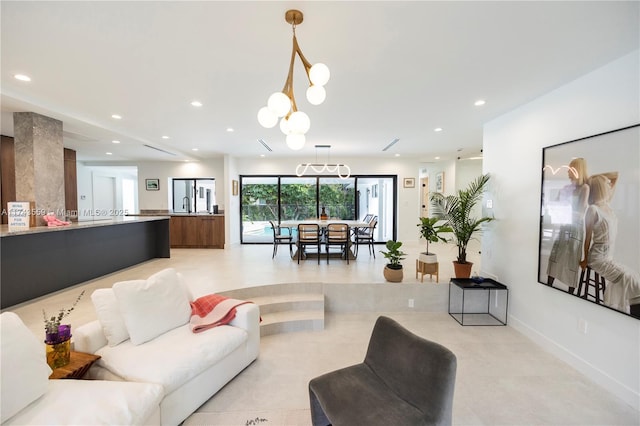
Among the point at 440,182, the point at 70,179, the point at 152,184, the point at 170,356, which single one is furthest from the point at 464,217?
the point at 152,184

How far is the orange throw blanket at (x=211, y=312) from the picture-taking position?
239cm

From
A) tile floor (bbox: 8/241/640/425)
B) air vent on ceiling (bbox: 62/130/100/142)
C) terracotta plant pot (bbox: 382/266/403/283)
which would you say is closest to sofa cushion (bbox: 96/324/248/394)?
tile floor (bbox: 8/241/640/425)

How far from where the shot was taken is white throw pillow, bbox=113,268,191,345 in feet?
6.86

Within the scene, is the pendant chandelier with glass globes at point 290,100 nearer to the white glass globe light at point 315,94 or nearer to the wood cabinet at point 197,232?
the white glass globe light at point 315,94

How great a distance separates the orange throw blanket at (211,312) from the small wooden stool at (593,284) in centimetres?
320

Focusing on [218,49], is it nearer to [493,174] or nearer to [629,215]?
[629,215]

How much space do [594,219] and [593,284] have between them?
1.88 ft

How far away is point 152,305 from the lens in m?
2.24

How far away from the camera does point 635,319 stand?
208 cm

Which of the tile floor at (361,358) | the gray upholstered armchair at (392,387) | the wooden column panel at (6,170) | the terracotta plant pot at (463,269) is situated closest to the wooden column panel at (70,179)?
the wooden column panel at (6,170)

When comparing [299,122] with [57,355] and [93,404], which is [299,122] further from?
[57,355]

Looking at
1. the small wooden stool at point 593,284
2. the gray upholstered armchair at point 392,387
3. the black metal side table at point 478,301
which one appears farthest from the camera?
the black metal side table at point 478,301

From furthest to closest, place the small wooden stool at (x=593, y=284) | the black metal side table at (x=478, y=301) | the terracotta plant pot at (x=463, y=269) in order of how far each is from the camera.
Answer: the terracotta plant pot at (x=463, y=269)
the black metal side table at (x=478, y=301)
the small wooden stool at (x=593, y=284)

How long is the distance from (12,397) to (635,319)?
157 inches
